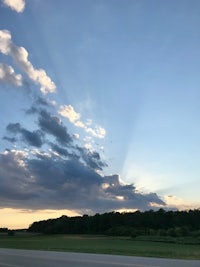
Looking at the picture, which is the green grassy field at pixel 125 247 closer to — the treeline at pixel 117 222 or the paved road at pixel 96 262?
the paved road at pixel 96 262

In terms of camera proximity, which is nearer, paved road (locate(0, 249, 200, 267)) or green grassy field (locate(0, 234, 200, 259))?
paved road (locate(0, 249, 200, 267))

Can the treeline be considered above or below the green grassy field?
above

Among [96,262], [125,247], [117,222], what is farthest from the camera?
[117,222]

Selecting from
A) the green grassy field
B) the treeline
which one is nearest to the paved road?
the green grassy field

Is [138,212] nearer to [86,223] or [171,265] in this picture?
[86,223]

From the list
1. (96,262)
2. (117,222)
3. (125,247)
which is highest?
(117,222)

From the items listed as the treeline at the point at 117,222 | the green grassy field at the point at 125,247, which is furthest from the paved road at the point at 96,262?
the treeline at the point at 117,222

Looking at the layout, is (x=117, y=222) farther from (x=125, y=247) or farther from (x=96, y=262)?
(x=96, y=262)

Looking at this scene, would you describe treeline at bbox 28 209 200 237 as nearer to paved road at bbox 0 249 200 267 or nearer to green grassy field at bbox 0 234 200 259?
green grassy field at bbox 0 234 200 259

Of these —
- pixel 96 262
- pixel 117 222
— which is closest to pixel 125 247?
pixel 96 262

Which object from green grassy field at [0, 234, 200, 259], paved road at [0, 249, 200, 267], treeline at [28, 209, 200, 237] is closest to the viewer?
paved road at [0, 249, 200, 267]

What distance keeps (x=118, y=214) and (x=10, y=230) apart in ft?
169

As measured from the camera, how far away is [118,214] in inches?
6900

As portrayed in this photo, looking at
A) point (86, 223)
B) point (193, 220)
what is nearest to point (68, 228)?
point (86, 223)
